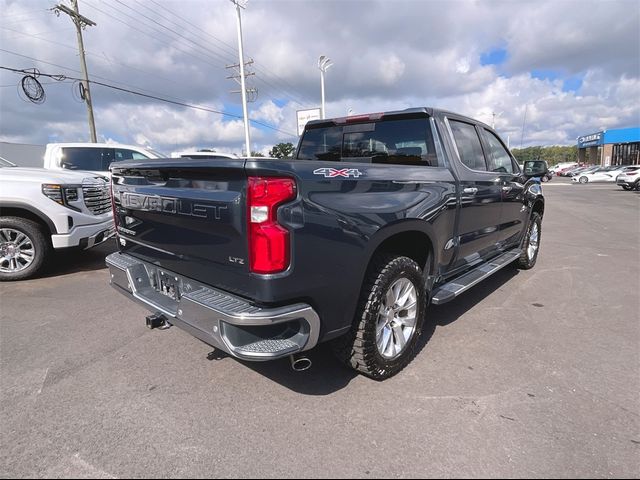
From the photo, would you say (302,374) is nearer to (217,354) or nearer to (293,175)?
(217,354)

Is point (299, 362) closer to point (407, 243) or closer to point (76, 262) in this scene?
point (407, 243)

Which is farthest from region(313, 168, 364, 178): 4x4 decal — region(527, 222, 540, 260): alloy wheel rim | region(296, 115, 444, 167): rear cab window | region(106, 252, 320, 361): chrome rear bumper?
region(527, 222, 540, 260): alloy wheel rim

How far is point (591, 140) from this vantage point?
64.9 metres

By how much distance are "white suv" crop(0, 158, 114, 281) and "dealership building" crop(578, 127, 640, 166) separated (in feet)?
209

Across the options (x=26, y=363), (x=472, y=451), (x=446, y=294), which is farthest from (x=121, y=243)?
(x=472, y=451)

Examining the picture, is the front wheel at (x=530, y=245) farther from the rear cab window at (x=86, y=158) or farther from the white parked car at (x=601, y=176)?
the white parked car at (x=601, y=176)

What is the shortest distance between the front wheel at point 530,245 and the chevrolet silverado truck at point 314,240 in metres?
2.03

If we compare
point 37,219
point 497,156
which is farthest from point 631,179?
point 37,219

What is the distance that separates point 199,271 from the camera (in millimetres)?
2539

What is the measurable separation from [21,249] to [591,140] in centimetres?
7804

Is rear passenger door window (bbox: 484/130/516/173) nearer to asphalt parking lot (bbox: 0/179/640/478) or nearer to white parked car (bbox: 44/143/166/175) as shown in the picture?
asphalt parking lot (bbox: 0/179/640/478)

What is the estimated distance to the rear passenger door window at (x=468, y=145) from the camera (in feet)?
12.3

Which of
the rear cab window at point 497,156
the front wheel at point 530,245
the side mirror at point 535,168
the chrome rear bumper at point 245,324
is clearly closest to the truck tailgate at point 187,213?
the chrome rear bumper at point 245,324

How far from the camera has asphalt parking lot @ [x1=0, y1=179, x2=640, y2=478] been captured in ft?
6.82
